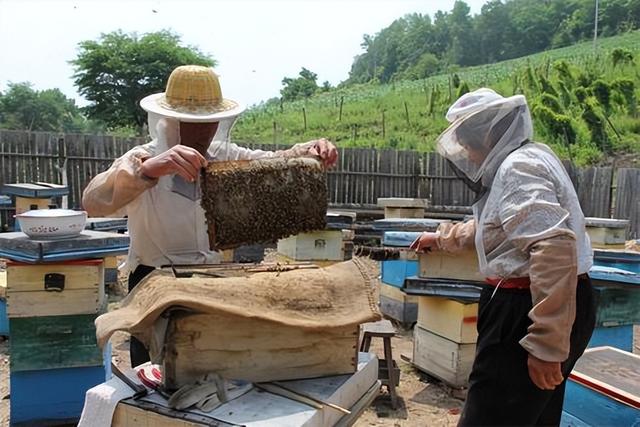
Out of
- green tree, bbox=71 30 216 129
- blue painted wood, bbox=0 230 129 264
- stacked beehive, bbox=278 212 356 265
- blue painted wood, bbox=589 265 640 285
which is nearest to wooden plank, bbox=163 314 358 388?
blue painted wood, bbox=0 230 129 264

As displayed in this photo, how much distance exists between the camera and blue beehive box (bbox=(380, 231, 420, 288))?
13.7ft

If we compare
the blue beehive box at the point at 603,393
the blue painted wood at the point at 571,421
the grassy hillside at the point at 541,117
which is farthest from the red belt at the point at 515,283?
the grassy hillside at the point at 541,117

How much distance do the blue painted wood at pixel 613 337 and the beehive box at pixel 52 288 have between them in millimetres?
3202

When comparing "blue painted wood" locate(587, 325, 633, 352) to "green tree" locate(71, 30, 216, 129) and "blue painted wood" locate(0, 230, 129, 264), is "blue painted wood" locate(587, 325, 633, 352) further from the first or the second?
"green tree" locate(71, 30, 216, 129)

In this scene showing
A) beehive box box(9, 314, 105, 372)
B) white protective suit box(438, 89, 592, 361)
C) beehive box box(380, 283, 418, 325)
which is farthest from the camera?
beehive box box(380, 283, 418, 325)

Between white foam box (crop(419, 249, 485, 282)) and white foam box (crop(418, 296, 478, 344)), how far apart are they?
0.58 feet

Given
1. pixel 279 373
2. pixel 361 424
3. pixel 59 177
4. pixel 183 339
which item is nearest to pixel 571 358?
pixel 279 373

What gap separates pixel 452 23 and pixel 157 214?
89.0 meters

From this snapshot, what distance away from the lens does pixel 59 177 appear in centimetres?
953

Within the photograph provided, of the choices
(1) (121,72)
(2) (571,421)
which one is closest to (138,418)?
(2) (571,421)

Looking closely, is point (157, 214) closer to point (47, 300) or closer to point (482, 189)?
point (482, 189)

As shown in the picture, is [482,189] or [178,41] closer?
[482,189]

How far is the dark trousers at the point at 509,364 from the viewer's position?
5.96 ft

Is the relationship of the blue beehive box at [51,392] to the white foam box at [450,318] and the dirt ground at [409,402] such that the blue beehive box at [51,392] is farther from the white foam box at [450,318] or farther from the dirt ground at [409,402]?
the white foam box at [450,318]
